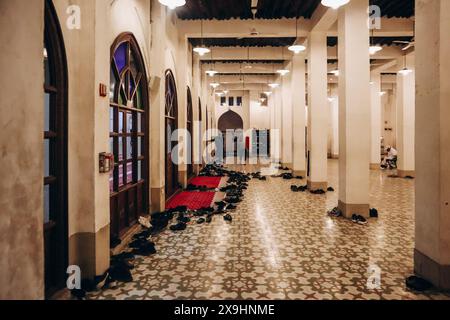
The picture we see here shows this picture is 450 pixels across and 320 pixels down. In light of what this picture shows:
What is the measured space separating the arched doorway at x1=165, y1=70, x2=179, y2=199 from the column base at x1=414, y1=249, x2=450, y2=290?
626 centimetres

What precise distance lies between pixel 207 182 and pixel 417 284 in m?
9.22

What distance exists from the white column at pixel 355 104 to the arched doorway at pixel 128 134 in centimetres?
420

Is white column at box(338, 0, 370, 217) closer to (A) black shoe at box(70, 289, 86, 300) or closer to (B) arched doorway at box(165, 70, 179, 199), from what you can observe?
(B) arched doorway at box(165, 70, 179, 199)

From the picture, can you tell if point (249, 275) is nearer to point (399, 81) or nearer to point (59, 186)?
point (59, 186)

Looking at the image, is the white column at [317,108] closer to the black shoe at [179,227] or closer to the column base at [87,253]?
the black shoe at [179,227]

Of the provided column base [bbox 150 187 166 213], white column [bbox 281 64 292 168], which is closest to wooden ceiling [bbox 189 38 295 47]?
white column [bbox 281 64 292 168]

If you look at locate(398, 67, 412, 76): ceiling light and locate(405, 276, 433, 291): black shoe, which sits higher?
locate(398, 67, 412, 76): ceiling light

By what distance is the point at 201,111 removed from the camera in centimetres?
1565

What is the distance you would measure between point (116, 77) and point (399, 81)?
13144mm

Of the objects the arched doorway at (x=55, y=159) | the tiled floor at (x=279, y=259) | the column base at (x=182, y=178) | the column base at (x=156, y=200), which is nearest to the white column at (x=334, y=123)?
the column base at (x=182, y=178)

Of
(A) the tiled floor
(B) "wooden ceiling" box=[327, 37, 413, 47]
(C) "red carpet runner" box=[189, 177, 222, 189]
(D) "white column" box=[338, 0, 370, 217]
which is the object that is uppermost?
(B) "wooden ceiling" box=[327, 37, 413, 47]

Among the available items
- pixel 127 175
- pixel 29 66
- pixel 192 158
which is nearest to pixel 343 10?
pixel 127 175

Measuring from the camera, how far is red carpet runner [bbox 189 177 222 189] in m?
11.7

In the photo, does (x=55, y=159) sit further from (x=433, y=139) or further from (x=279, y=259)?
(x=433, y=139)
